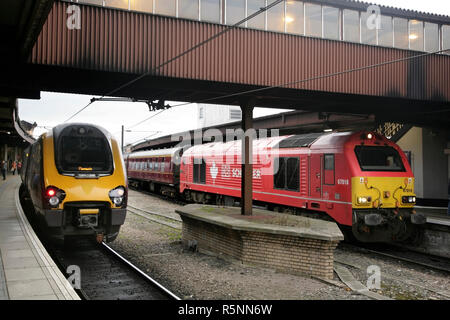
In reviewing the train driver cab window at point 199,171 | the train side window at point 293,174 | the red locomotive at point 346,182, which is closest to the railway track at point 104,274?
the red locomotive at point 346,182

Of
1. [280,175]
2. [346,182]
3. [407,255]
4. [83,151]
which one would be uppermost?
[83,151]

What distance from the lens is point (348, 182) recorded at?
10953 millimetres

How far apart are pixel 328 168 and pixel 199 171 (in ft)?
32.1

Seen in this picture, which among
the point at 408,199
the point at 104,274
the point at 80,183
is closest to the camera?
the point at 104,274

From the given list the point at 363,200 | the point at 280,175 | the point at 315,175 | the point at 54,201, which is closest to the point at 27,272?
the point at 54,201

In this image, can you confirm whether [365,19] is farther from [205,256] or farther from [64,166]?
[64,166]

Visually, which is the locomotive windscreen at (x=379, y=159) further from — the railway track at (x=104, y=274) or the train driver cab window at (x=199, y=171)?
the train driver cab window at (x=199, y=171)

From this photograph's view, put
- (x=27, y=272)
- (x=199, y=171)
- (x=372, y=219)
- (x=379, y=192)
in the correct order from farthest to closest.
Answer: (x=199, y=171), (x=379, y=192), (x=372, y=219), (x=27, y=272)

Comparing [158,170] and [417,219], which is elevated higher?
[158,170]

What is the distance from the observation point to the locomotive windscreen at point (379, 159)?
11.3 meters

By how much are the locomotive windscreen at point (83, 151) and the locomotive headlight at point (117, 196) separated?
46 centimetres

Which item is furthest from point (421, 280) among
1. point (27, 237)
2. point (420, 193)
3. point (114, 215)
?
point (420, 193)

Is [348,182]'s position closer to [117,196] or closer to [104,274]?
[117,196]
